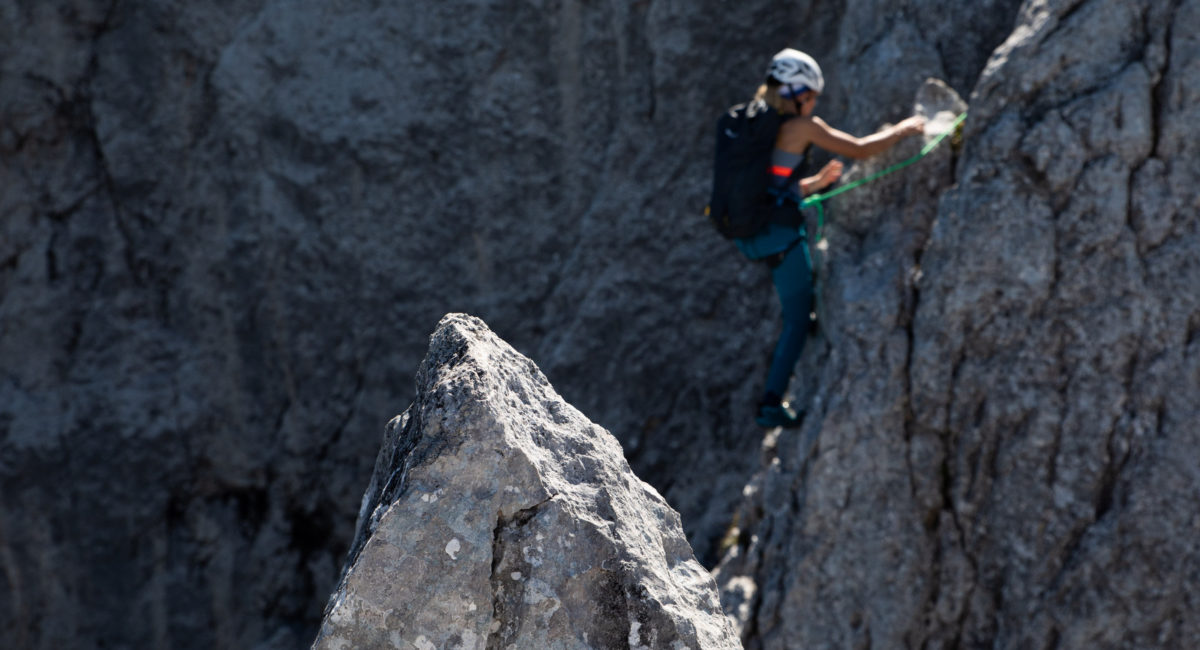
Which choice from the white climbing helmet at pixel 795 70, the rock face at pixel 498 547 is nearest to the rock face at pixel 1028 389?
the white climbing helmet at pixel 795 70

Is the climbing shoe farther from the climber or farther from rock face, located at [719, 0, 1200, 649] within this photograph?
rock face, located at [719, 0, 1200, 649]

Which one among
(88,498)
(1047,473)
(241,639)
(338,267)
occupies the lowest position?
(241,639)

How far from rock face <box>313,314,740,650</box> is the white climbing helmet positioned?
3458 millimetres

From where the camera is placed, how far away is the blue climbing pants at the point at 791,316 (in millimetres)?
5566

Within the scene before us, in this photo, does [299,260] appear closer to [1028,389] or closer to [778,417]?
[778,417]

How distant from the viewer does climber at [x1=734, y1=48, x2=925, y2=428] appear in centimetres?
520

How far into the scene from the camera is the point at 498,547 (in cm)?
203

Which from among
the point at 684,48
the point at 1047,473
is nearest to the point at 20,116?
the point at 684,48

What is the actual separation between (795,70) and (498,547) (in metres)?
3.77

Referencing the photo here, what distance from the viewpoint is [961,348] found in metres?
5.00

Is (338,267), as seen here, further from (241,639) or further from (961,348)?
(961,348)

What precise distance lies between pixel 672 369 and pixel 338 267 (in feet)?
9.17

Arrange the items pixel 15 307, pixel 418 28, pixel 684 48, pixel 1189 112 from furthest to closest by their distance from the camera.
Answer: pixel 15 307, pixel 418 28, pixel 684 48, pixel 1189 112

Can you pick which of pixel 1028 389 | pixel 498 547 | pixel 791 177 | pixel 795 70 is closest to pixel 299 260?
pixel 791 177
